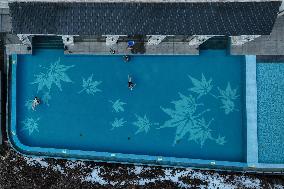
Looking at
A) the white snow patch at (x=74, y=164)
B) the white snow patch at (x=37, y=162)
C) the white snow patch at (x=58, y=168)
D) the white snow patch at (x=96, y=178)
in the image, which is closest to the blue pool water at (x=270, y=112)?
the white snow patch at (x=96, y=178)

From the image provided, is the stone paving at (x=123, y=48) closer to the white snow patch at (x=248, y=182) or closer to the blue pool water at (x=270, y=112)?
the blue pool water at (x=270, y=112)

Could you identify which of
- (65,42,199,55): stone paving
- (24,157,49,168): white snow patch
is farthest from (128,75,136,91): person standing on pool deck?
(24,157,49,168): white snow patch

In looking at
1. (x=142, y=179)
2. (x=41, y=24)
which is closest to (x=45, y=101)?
(x=41, y=24)

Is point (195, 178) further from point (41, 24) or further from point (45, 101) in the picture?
point (41, 24)

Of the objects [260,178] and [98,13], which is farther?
[260,178]

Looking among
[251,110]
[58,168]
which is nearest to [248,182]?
[251,110]

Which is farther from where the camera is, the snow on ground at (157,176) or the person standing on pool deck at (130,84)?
the snow on ground at (157,176)
